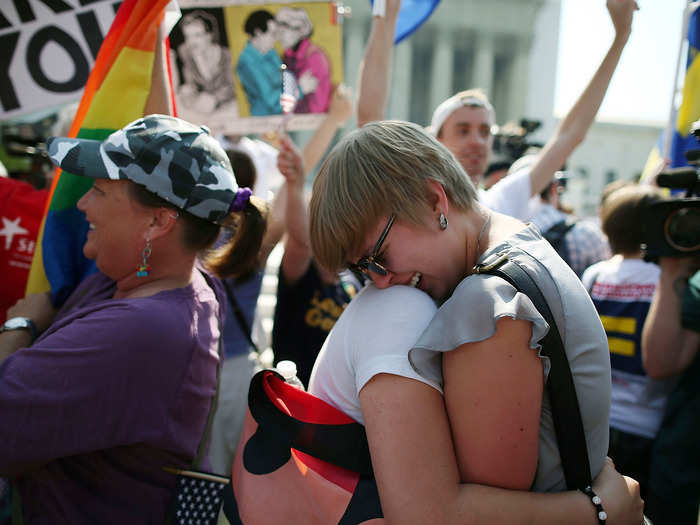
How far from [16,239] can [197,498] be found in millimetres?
1546

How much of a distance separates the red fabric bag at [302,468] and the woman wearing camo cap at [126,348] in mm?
358

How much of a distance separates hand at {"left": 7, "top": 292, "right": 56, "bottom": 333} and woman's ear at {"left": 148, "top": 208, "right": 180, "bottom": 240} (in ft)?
1.77

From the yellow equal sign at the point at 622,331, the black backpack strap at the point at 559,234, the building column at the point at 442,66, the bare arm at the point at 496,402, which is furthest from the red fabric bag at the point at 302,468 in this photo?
the building column at the point at 442,66

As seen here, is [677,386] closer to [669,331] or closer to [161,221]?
[669,331]

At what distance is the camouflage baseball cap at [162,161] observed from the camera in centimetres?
164

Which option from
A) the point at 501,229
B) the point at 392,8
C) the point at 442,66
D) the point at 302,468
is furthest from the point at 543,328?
the point at 442,66

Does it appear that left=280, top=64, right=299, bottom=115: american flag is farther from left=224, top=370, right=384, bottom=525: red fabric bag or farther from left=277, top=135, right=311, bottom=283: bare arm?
left=224, top=370, right=384, bottom=525: red fabric bag

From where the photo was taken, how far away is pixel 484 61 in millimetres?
37281

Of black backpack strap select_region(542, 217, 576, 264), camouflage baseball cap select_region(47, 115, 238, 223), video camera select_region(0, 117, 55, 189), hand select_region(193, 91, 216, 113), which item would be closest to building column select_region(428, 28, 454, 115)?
video camera select_region(0, 117, 55, 189)

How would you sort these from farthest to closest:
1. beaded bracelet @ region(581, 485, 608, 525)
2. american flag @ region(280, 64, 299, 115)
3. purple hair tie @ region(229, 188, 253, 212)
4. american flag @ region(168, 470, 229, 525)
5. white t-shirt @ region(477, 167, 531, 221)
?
white t-shirt @ region(477, 167, 531, 221) → american flag @ region(280, 64, 299, 115) → purple hair tie @ region(229, 188, 253, 212) → american flag @ region(168, 470, 229, 525) → beaded bracelet @ region(581, 485, 608, 525)

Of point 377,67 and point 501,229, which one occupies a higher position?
point 377,67

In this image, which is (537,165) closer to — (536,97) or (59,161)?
(59,161)

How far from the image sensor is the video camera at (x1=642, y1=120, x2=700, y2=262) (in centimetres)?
214

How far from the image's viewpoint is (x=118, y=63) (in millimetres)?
2076
